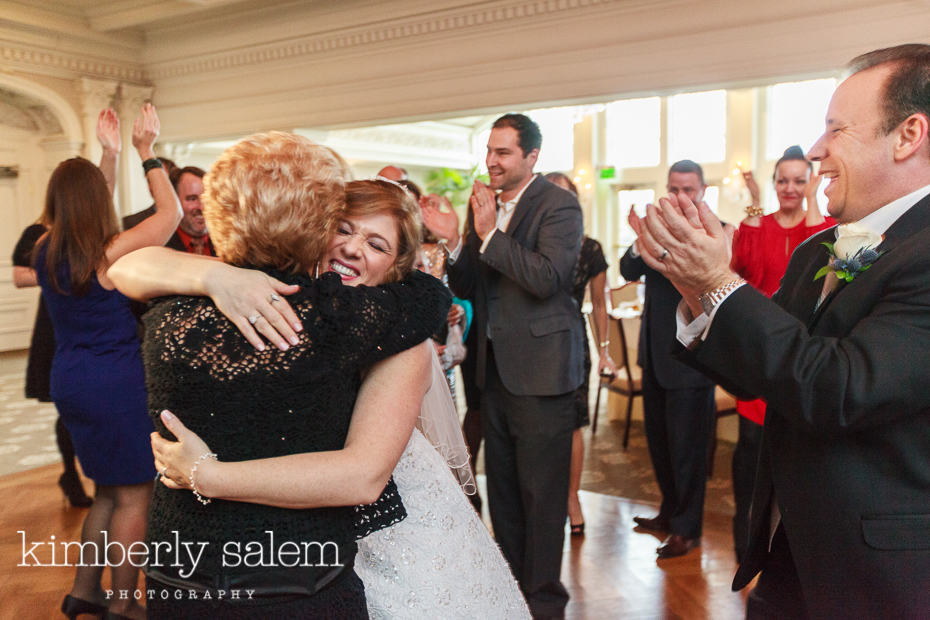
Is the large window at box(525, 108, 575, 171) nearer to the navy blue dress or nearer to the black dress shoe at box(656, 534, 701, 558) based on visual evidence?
the black dress shoe at box(656, 534, 701, 558)

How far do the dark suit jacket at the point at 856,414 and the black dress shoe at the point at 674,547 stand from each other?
2.18 meters

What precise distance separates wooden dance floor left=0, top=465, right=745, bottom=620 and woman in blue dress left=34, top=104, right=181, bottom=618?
55 cm

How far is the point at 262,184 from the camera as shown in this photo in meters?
1.20

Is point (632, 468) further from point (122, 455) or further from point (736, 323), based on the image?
point (736, 323)

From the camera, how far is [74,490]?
4273 millimetres

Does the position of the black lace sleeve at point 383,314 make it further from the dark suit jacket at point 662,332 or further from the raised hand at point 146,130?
the dark suit jacket at point 662,332

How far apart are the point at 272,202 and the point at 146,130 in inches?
69.0

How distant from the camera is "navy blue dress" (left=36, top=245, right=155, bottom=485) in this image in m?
2.66

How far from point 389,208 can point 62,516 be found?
358 centimetres

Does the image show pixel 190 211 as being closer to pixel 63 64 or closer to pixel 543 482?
pixel 543 482

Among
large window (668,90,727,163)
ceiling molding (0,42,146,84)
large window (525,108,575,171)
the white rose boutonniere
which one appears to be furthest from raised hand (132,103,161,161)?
large window (525,108,575,171)

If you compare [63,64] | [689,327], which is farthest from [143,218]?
[63,64]

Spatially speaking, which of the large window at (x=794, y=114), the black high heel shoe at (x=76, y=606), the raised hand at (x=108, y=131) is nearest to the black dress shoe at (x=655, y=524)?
the black high heel shoe at (x=76, y=606)

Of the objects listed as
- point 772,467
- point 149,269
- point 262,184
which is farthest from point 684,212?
point 149,269
